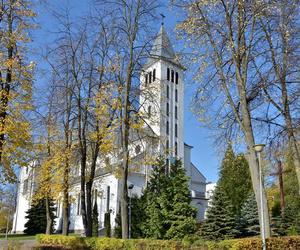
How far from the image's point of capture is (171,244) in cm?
1412

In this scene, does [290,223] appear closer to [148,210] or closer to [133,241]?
[148,210]

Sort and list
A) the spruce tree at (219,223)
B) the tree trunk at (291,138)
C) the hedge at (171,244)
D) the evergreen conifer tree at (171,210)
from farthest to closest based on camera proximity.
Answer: the evergreen conifer tree at (171,210), the spruce tree at (219,223), the tree trunk at (291,138), the hedge at (171,244)

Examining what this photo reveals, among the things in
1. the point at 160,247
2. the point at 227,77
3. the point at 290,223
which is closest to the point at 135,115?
the point at 227,77

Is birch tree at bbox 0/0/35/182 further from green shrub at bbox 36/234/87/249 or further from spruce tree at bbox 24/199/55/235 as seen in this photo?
spruce tree at bbox 24/199/55/235

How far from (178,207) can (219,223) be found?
303 cm

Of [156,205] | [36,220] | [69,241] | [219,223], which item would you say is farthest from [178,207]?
[36,220]

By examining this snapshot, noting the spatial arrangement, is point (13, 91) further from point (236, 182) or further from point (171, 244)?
point (236, 182)

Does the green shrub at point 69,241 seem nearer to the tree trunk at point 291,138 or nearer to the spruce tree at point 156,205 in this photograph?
the spruce tree at point 156,205

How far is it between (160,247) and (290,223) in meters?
17.6

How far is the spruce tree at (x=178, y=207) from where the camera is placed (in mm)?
25844

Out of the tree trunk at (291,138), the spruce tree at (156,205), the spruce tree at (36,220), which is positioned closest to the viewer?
the tree trunk at (291,138)

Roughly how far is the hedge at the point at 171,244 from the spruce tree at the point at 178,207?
28.7 feet

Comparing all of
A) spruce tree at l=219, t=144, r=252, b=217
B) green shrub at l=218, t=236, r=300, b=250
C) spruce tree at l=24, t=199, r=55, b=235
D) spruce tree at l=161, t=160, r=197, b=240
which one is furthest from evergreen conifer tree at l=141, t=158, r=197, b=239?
spruce tree at l=24, t=199, r=55, b=235

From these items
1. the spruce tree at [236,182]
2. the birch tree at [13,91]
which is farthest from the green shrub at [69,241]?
the spruce tree at [236,182]
